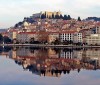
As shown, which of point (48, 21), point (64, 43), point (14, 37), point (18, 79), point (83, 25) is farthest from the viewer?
point (48, 21)

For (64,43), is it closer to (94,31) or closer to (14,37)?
(94,31)

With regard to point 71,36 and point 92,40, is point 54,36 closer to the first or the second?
point 71,36

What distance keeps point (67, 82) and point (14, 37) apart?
190ft

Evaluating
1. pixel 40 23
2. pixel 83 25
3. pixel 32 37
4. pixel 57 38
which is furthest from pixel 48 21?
pixel 57 38

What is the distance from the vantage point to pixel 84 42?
53875mm

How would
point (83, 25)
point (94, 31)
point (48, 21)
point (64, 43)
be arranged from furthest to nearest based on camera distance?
point (48, 21) → point (83, 25) → point (94, 31) → point (64, 43)

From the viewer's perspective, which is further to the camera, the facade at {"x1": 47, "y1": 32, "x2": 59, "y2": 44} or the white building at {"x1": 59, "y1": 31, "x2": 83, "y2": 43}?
the facade at {"x1": 47, "y1": 32, "x2": 59, "y2": 44}

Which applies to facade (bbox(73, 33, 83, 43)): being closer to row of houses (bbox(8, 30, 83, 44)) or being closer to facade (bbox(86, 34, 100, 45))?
row of houses (bbox(8, 30, 83, 44))

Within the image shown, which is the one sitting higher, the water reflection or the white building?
the white building

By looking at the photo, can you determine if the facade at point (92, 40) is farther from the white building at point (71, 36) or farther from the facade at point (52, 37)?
the facade at point (52, 37)

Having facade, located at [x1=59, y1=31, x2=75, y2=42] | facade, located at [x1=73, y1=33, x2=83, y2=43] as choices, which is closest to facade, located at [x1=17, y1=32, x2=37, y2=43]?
facade, located at [x1=59, y1=31, x2=75, y2=42]

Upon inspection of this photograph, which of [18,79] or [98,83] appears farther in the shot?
[18,79]

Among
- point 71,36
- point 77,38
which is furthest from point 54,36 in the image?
point 77,38

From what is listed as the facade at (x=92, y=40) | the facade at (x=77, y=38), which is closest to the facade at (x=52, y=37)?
the facade at (x=77, y=38)
